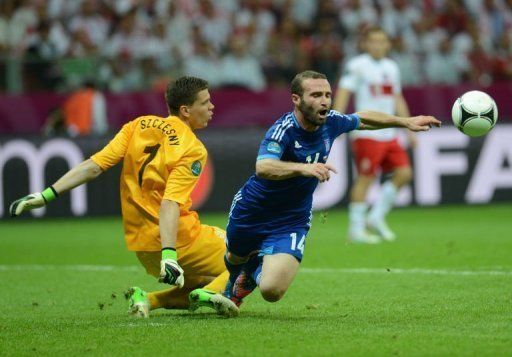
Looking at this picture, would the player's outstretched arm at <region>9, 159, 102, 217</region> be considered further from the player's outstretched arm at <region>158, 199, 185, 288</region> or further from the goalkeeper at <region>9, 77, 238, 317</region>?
the player's outstretched arm at <region>158, 199, 185, 288</region>

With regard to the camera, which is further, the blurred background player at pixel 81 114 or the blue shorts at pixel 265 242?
the blurred background player at pixel 81 114

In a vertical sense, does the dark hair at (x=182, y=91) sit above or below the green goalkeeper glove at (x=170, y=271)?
above

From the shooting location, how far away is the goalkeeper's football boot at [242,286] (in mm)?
7863

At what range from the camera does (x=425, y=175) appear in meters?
17.0

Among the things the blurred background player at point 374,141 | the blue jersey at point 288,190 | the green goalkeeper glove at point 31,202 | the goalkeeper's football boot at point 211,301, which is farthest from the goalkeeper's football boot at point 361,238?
the green goalkeeper glove at point 31,202

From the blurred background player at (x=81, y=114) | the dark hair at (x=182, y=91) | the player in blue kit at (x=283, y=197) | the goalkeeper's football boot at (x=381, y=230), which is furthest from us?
the blurred background player at (x=81, y=114)

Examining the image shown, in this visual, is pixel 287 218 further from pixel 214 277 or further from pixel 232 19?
pixel 232 19

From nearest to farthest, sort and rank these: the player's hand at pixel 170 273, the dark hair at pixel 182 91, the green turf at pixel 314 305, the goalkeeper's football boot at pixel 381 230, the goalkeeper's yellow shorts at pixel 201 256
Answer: the green turf at pixel 314 305
the player's hand at pixel 170 273
the dark hair at pixel 182 91
the goalkeeper's yellow shorts at pixel 201 256
the goalkeeper's football boot at pixel 381 230

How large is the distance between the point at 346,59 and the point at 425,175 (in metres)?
3.16

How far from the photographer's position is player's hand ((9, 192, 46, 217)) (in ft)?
24.5

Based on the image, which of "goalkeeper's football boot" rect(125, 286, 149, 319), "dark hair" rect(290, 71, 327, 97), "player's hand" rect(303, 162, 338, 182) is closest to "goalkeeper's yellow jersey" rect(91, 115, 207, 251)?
"goalkeeper's football boot" rect(125, 286, 149, 319)

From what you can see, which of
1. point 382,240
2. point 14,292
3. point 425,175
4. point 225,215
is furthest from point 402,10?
point 14,292

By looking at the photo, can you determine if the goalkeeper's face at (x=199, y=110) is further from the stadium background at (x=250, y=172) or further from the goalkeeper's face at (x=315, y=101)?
the stadium background at (x=250, y=172)

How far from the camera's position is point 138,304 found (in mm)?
7793
